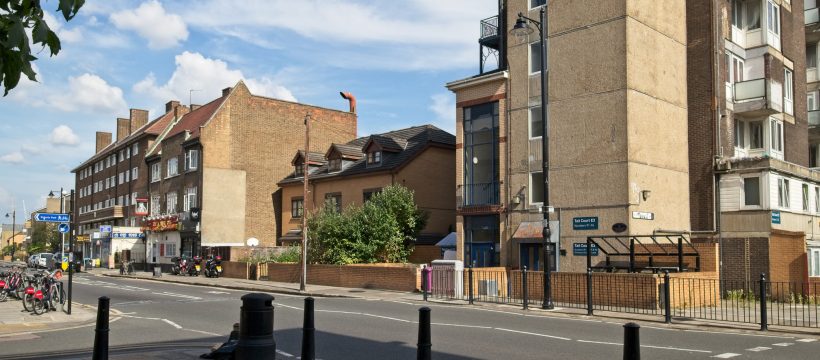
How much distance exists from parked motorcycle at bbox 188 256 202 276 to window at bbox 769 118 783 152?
110 feet

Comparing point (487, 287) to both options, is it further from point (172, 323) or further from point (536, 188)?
point (172, 323)

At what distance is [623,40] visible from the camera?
1061 inches

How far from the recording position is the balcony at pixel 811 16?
119 ft

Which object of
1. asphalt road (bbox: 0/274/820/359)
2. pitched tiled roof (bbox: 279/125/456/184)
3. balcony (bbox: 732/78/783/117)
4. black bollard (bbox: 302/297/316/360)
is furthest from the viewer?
pitched tiled roof (bbox: 279/125/456/184)

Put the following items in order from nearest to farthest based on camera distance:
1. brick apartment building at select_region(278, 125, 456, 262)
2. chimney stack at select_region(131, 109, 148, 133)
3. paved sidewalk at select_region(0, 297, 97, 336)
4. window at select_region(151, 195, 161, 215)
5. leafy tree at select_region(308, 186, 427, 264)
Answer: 1. paved sidewalk at select_region(0, 297, 97, 336)
2. leafy tree at select_region(308, 186, 427, 264)
3. brick apartment building at select_region(278, 125, 456, 262)
4. window at select_region(151, 195, 161, 215)
5. chimney stack at select_region(131, 109, 148, 133)

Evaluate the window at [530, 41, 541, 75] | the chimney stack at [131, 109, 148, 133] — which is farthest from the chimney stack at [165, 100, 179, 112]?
the window at [530, 41, 541, 75]

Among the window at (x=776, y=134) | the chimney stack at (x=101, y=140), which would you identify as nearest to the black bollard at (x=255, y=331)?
the window at (x=776, y=134)

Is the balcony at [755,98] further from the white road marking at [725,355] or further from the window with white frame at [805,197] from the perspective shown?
the white road marking at [725,355]

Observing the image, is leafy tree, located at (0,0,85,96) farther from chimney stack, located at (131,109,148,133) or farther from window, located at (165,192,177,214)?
chimney stack, located at (131,109,148,133)

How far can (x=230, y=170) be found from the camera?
168ft

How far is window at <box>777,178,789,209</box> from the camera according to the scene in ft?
92.4

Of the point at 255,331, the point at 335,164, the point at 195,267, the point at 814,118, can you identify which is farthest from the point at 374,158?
the point at 255,331

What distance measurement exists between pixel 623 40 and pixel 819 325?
1336 centimetres

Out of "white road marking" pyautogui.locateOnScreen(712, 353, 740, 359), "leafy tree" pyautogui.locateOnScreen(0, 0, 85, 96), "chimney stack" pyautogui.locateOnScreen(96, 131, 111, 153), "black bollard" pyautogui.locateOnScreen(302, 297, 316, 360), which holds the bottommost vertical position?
"white road marking" pyautogui.locateOnScreen(712, 353, 740, 359)
